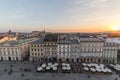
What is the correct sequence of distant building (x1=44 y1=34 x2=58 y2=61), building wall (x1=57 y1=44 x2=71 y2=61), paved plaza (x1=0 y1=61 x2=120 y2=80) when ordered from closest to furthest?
paved plaza (x1=0 y1=61 x2=120 y2=80) < building wall (x1=57 y1=44 x2=71 y2=61) < distant building (x1=44 y1=34 x2=58 y2=61)

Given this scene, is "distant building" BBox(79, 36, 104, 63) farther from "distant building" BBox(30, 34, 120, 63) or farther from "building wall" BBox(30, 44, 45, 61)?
"building wall" BBox(30, 44, 45, 61)

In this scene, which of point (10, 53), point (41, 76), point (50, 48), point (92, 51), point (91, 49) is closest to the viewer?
point (41, 76)

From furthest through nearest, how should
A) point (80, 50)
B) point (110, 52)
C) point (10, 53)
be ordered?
point (10, 53) → point (110, 52) → point (80, 50)

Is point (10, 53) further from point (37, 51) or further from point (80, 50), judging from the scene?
point (80, 50)

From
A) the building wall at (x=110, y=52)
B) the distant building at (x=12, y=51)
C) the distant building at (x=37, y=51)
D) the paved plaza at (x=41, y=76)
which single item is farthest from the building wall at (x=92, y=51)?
the distant building at (x=12, y=51)

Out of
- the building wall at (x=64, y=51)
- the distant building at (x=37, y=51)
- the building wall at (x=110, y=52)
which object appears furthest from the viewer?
the distant building at (x=37, y=51)

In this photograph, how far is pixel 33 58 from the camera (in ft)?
254

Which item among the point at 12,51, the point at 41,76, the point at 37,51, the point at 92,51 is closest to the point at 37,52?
the point at 37,51

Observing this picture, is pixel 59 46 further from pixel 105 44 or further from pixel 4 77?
pixel 4 77

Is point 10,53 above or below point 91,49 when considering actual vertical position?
below

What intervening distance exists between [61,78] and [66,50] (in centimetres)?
2272

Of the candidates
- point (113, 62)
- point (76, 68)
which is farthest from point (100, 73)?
point (113, 62)

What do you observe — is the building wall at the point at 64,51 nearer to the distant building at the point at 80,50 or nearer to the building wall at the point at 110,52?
the distant building at the point at 80,50

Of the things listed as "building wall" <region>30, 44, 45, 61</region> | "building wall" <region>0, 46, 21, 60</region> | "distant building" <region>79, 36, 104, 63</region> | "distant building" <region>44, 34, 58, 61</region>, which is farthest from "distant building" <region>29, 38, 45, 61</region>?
"distant building" <region>79, 36, 104, 63</region>
